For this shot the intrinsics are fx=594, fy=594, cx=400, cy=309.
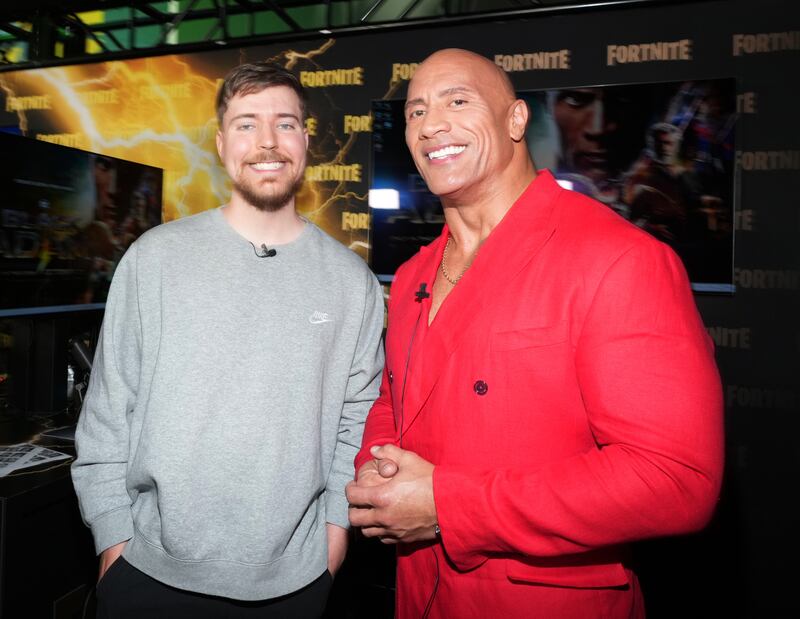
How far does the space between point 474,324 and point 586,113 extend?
250 cm

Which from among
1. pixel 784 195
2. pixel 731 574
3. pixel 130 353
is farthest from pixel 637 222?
pixel 130 353

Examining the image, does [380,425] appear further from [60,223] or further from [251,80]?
[60,223]

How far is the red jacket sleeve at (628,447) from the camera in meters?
0.95

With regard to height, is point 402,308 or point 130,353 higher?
point 402,308

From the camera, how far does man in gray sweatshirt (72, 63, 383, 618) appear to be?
138 centimetres

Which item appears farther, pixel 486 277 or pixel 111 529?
pixel 111 529

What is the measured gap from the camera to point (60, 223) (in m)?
2.92

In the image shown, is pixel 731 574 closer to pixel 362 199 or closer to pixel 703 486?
pixel 703 486

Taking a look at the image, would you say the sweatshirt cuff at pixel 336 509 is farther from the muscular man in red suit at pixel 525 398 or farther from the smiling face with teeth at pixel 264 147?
the smiling face with teeth at pixel 264 147

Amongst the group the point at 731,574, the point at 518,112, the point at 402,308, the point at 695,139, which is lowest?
the point at 731,574

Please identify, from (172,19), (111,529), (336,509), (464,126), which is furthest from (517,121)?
(172,19)

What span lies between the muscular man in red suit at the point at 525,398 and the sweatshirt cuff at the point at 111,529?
617 mm

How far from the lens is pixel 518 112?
143 centimetres

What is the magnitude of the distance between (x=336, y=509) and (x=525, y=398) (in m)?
0.71
